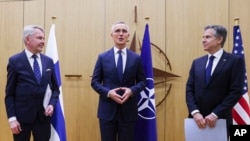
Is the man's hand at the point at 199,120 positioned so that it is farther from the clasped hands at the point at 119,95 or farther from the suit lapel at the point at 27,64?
the suit lapel at the point at 27,64

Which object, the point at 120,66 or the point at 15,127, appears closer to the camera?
the point at 15,127

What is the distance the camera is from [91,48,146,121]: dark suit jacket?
9.44ft

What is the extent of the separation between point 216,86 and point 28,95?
1606 mm

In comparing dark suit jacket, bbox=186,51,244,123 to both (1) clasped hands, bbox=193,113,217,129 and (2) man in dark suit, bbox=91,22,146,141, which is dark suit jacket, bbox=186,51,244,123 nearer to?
(1) clasped hands, bbox=193,113,217,129

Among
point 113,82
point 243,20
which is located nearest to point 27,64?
point 113,82

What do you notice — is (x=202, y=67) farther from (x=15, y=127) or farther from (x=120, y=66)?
(x=15, y=127)

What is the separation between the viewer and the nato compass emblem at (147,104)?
3.30 metres

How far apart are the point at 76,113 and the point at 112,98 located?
54.2 inches

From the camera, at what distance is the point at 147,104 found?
3299 mm

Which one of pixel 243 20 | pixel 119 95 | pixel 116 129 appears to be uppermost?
pixel 243 20

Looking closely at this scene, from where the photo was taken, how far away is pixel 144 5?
156 inches

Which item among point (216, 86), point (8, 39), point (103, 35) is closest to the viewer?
point (216, 86)

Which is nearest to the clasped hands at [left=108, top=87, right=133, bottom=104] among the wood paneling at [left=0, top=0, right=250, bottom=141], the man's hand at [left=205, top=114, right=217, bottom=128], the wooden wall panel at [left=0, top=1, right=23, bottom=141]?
the man's hand at [left=205, top=114, right=217, bottom=128]


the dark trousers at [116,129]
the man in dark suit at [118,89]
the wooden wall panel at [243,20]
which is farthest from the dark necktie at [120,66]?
the wooden wall panel at [243,20]
